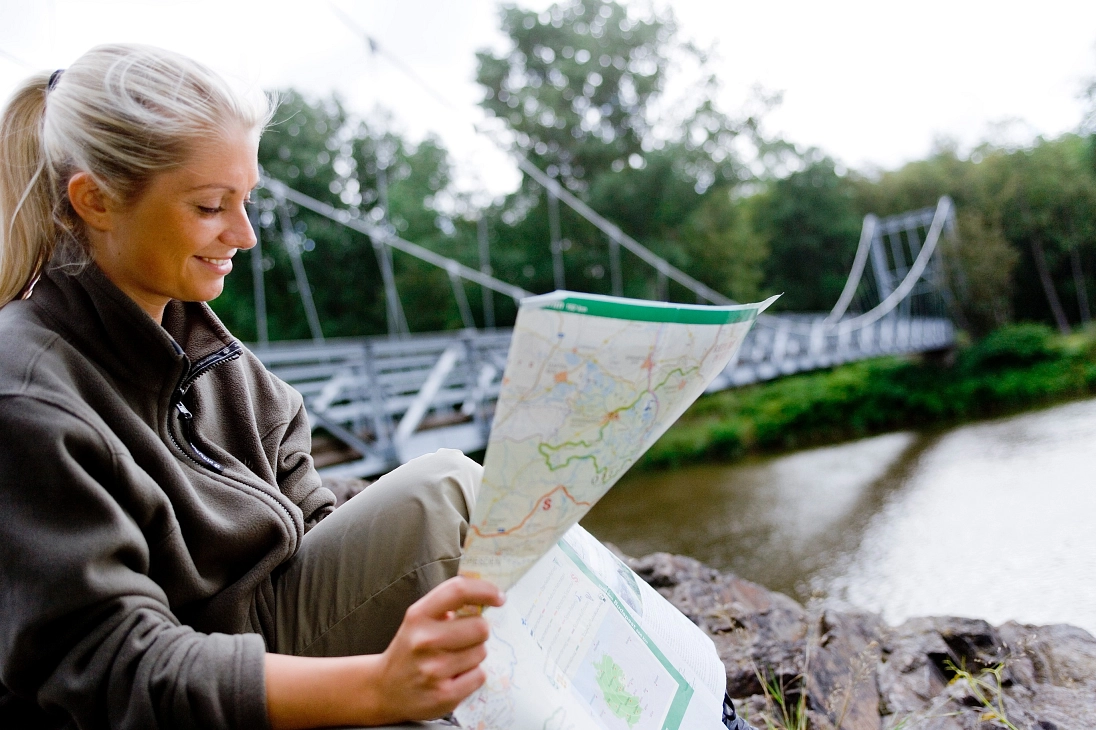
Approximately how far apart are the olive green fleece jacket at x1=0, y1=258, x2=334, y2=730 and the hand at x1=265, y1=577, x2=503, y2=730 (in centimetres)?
2

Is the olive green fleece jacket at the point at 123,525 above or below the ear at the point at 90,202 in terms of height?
below

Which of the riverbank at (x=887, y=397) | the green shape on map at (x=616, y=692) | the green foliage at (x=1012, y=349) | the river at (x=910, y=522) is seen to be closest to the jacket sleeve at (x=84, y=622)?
the green shape on map at (x=616, y=692)

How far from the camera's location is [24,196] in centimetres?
57

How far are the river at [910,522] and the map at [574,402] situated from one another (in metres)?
0.98

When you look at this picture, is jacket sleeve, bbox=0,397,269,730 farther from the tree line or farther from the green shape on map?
the tree line

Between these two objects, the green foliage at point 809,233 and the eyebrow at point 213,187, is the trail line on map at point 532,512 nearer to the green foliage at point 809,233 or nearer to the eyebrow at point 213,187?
the eyebrow at point 213,187

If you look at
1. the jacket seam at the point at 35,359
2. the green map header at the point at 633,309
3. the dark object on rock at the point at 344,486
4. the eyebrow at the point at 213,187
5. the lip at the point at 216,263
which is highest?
the eyebrow at the point at 213,187

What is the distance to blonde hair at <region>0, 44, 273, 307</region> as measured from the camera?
54cm

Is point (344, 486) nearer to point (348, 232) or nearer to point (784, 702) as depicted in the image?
point (784, 702)

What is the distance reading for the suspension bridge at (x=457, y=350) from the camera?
10.4ft

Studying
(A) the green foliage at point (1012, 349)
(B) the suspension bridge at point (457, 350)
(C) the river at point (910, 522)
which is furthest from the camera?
(A) the green foliage at point (1012, 349)

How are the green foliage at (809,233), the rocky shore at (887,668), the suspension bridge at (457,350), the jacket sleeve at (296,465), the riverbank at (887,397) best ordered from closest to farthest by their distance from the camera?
the jacket sleeve at (296,465) → the rocky shore at (887,668) → the suspension bridge at (457,350) → the riverbank at (887,397) → the green foliage at (809,233)

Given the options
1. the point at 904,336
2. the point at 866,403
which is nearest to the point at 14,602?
the point at 866,403

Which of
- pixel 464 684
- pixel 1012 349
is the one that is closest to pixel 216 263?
pixel 464 684
